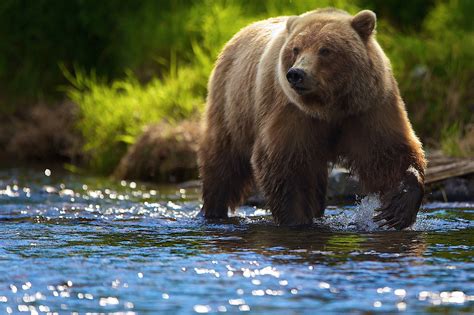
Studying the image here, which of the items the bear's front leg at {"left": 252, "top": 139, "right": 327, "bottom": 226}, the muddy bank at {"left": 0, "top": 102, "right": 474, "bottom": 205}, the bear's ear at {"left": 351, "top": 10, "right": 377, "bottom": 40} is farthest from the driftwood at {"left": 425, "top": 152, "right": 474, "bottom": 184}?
the bear's ear at {"left": 351, "top": 10, "right": 377, "bottom": 40}

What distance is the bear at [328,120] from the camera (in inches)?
292

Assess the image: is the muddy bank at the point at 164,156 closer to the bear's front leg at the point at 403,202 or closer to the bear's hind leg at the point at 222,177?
the bear's hind leg at the point at 222,177

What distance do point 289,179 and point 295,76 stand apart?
0.92 metres

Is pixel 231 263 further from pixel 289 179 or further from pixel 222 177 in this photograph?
pixel 222 177

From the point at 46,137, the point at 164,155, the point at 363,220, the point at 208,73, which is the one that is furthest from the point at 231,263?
the point at 46,137

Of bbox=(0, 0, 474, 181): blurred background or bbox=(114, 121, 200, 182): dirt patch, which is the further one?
bbox=(0, 0, 474, 181): blurred background

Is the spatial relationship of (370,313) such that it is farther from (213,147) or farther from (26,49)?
(26,49)

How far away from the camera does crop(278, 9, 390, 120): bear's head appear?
24.0 ft

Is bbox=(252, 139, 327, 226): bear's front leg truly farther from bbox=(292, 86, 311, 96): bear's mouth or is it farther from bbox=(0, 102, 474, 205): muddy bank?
bbox=(292, 86, 311, 96): bear's mouth

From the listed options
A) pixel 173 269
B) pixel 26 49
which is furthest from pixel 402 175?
pixel 26 49

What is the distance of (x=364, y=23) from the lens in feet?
25.0

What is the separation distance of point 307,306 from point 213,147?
3.86 metres

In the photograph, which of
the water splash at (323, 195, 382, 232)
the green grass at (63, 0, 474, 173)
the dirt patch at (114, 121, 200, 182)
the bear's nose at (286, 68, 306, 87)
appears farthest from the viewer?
the green grass at (63, 0, 474, 173)

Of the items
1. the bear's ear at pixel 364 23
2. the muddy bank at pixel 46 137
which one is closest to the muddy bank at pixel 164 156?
the muddy bank at pixel 46 137
